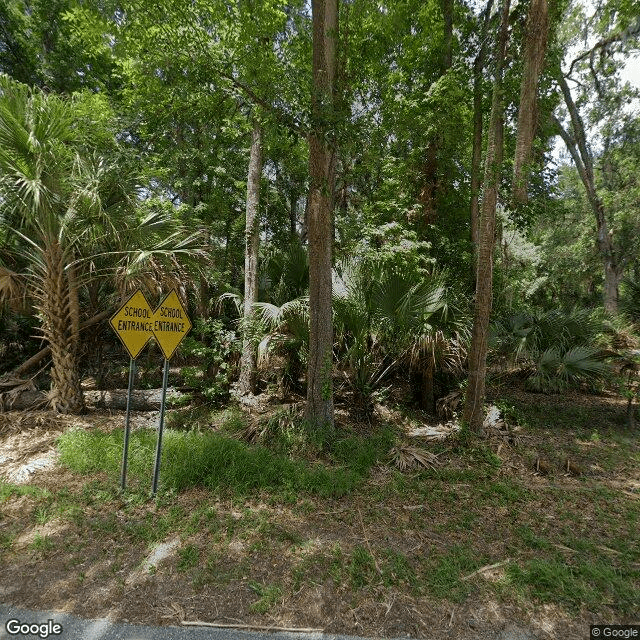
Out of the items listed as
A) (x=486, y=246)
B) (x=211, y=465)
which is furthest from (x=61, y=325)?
(x=486, y=246)

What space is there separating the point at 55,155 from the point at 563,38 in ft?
48.6

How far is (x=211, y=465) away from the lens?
15.4 feet

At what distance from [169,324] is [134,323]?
361 millimetres

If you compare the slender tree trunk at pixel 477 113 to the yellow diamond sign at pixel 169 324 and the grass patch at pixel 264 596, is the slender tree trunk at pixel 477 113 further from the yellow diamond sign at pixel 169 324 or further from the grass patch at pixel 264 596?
the grass patch at pixel 264 596

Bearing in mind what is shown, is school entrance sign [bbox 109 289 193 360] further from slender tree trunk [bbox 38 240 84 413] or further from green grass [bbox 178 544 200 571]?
slender tree trunk [bbox 38 240 84 413]

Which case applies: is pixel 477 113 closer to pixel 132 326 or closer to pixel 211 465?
pixel 132 326

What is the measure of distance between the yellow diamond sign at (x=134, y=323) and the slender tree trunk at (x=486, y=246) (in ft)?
14.8

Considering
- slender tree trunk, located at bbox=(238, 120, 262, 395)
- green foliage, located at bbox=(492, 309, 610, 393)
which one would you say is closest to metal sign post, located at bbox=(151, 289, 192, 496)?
slender tree trunk, located at bbox=(238, 120, 262, 395)

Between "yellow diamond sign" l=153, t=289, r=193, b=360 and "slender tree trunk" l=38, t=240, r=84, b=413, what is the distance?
275cm

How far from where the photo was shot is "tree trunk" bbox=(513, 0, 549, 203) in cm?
507

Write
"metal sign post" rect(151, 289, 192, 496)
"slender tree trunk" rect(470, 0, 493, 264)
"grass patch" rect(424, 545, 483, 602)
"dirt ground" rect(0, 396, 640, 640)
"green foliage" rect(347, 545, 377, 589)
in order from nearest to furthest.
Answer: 1. "dirt ground" rect(0, 396, 640, 640)
2. "grass patch" rect(424, 545, 483, 602)
3. "green foliage" rect(347, 545, 377, 589)
4. "metal sign post" rect(151, 289, 192, 496)
5. "slender tree trunk" rect(470, 0, 493, 264)

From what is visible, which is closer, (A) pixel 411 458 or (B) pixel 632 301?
(A) pixel 411 458

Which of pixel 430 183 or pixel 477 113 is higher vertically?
pixel 477 113

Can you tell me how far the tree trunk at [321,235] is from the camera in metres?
5.18
